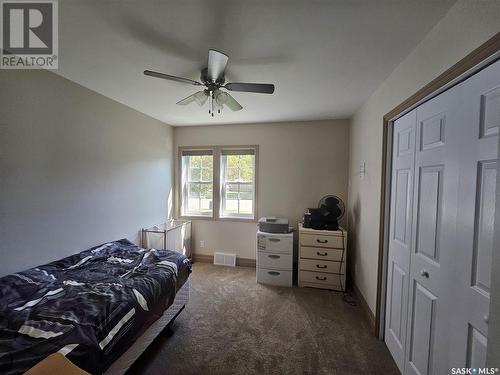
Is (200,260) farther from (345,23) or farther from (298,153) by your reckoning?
(345,23)

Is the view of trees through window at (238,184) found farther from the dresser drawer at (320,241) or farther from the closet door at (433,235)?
the closet door at (433,235)

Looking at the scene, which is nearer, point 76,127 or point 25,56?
point 25,56

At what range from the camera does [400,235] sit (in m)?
1.69

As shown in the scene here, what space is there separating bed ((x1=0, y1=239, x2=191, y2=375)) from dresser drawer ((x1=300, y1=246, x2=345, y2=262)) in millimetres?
1672

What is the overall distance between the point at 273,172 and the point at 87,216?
2.67m

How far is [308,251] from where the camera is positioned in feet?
9.73

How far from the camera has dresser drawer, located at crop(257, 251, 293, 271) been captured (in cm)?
304

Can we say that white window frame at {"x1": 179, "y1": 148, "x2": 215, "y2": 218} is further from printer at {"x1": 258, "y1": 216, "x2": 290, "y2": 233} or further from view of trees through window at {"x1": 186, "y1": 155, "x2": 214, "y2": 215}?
printer at {"x1": 258, "y1": 216, "x2": 290, "y2": 233}

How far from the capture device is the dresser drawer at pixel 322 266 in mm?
2883

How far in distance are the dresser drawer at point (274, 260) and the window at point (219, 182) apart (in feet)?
2.85

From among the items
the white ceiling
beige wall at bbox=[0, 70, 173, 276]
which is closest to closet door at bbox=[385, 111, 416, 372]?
the white ceiling

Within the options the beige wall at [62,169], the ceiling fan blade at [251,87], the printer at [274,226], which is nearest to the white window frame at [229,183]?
the printer at [274,226]

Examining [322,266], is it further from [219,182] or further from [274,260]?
[219,182]

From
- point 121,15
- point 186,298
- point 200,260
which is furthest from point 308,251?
point 121,15
